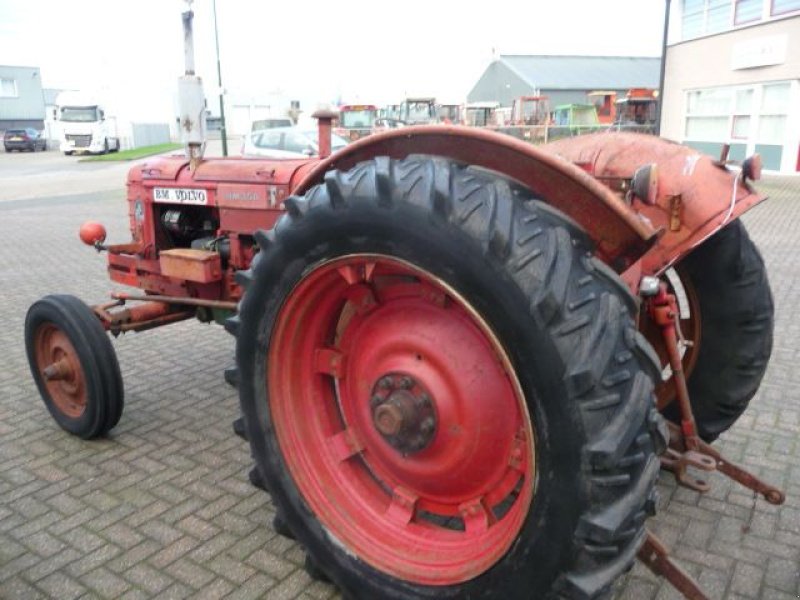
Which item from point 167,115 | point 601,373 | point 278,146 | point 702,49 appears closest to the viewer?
→ point 601,373

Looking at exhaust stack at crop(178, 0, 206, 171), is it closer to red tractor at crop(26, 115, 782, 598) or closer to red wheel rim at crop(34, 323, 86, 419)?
red wheel rim at crop(34, 323, 86, 419)

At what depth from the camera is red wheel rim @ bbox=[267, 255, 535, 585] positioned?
1926mm

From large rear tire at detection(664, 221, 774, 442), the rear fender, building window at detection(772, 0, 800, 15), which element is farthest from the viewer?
building window at detection(772, 0, 800, 15)

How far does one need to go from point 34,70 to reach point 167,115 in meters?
16.4

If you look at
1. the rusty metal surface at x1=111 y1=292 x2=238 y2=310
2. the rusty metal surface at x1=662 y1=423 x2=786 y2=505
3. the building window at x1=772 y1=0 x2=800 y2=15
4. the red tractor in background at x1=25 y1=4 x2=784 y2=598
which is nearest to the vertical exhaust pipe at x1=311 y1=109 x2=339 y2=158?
the rusty metal surface at x1=111 y1=292 x2=238 y2=310

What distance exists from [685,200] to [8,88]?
55.8 m

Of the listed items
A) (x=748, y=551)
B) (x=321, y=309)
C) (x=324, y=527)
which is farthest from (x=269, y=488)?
(x=748, y=551)

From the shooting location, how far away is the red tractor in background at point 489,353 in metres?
1.56

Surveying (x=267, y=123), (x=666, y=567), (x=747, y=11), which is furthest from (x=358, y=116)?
(x=666, y=567)

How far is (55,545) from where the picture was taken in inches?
102

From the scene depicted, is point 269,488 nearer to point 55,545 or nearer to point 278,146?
point 55,545

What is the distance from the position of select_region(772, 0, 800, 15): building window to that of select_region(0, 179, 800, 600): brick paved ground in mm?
16036

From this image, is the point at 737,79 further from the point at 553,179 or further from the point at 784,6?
the point at 553,179

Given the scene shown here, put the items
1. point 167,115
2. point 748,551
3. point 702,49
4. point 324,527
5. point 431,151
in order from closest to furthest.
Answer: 1. point 431,151
2. point 324,527
3. point 748,551
4. point 702,49
5. point 167,115
